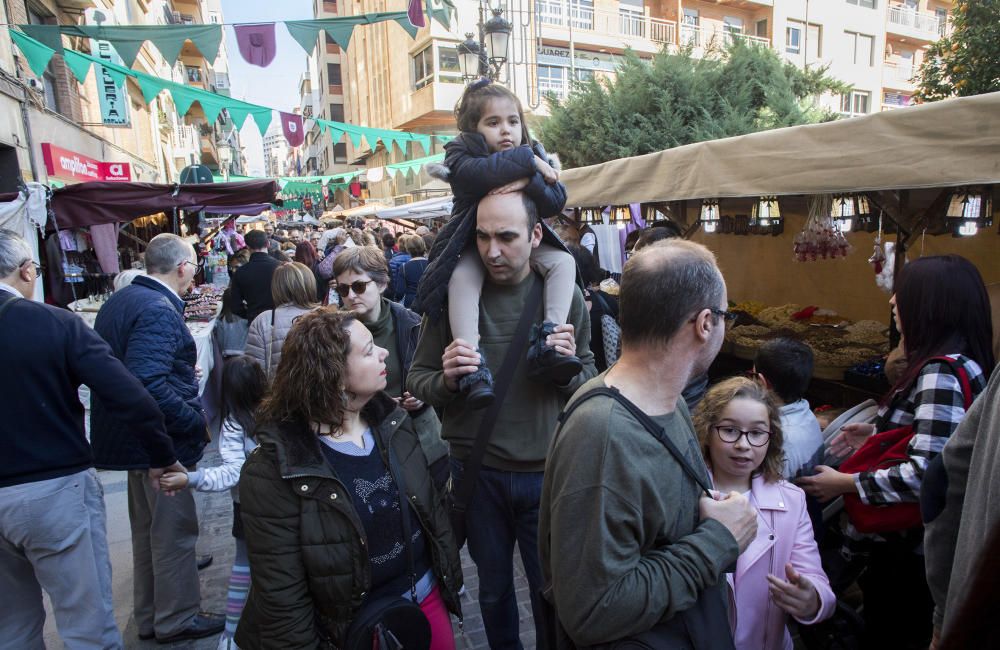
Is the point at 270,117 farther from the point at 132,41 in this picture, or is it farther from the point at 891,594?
the point at 891,594

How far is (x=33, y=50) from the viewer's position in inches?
264

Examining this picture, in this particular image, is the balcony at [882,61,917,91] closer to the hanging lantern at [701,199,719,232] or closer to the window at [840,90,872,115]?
the window at [840,90,872,115]

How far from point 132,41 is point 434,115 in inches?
953

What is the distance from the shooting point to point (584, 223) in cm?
856

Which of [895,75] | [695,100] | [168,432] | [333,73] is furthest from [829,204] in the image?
[333,73]

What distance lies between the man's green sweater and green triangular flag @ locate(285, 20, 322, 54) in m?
5.82

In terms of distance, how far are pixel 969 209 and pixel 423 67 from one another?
29087 millimetres

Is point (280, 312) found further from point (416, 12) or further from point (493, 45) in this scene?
point (493, 45)

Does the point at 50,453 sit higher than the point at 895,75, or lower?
lower

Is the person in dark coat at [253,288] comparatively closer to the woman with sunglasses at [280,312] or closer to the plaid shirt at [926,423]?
the woman with sunglasses at [280,312]

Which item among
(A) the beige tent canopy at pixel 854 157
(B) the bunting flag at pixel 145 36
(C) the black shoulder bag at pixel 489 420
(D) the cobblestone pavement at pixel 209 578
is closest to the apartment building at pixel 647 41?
(B) the bunting flag at pixel 145 36

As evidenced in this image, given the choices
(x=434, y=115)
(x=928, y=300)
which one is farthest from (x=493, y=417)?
(x=434, y=115)

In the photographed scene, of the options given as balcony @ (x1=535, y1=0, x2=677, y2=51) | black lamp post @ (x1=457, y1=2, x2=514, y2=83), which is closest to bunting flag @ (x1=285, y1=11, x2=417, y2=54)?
black lamp post @ (x1=457, y1=2, x2=514, y2=83)

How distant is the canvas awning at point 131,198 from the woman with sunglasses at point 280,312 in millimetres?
3088
